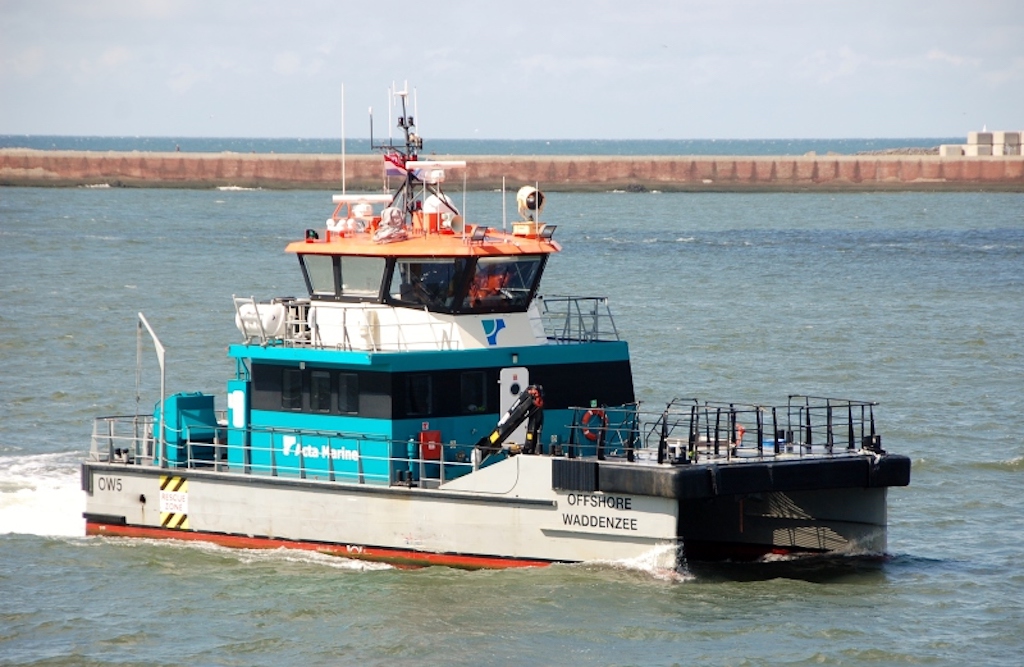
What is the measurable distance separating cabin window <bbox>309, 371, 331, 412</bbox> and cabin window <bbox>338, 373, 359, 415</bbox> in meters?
0.18

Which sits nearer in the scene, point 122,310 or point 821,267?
point 122,310

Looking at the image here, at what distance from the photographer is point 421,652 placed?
54.1 feet

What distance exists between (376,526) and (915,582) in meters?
6.19

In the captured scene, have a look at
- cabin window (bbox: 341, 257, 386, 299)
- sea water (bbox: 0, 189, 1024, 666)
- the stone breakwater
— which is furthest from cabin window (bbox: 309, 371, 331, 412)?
the stone breakwater

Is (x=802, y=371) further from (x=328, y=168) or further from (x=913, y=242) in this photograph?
(x=328, y=168)

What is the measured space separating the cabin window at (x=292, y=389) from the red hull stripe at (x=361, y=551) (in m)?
1.63

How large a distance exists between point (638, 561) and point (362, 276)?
4.87 metres

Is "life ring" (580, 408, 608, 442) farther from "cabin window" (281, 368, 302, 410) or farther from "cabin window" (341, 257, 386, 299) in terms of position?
"cabin window" (281, 368, 302, 410)

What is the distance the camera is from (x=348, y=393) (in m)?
19.4

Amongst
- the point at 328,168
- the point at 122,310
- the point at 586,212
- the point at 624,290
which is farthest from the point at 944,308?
the point at 328,168

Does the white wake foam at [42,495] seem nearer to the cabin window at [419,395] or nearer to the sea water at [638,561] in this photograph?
the sea water at [638,561]

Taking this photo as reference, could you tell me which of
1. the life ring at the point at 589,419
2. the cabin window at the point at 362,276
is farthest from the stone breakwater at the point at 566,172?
the life ring at the point at 589,419

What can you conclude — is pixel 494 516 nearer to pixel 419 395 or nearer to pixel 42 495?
pixel 419 395

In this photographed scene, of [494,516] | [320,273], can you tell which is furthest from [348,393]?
[494,516]
